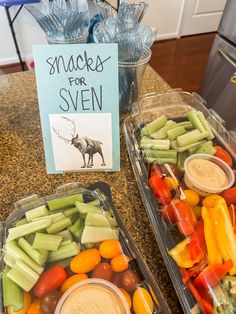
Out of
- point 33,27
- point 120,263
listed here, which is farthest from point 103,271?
point 33,27

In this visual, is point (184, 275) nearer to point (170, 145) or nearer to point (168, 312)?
point (168, 312)

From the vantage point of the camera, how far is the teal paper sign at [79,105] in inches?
22.9

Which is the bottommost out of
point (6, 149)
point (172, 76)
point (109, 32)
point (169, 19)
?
point (172, 76)

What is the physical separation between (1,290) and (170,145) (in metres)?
0.48

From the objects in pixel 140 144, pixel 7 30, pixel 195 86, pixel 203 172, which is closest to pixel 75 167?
pixel 140 144

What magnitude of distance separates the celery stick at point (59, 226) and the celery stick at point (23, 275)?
0.07 meters

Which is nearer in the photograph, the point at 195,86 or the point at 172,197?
the point at 172,197

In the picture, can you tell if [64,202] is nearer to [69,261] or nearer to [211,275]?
[69,261]

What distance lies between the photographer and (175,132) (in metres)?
0.73

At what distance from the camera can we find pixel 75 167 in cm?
71

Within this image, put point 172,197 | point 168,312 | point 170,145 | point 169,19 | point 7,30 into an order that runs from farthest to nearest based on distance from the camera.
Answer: point 169,19
point 7,30
point 170,145
point 172,197
point 168,312

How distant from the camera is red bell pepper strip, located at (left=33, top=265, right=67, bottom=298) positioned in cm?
44

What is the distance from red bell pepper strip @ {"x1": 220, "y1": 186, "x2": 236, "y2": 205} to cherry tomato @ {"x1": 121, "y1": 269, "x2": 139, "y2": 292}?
261mm

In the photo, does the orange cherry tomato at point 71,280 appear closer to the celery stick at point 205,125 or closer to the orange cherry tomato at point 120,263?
the orange cherry tomato at point 120,263
